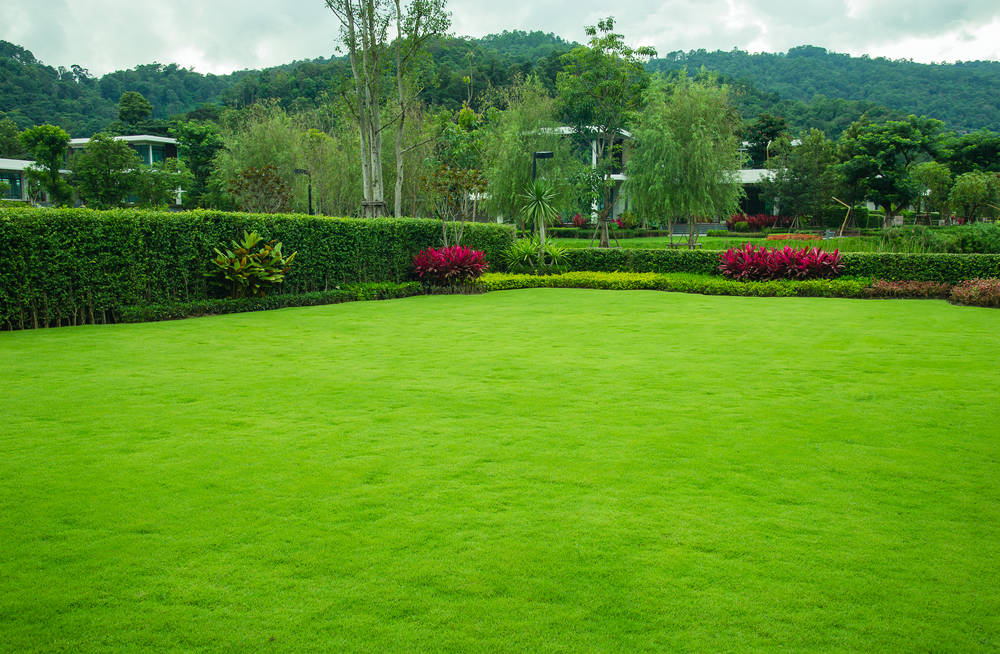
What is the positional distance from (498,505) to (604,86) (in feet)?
104

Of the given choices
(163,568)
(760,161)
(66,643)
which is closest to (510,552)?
(163,568)

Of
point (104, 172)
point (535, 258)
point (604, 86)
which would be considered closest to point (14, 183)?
point (104, 172)

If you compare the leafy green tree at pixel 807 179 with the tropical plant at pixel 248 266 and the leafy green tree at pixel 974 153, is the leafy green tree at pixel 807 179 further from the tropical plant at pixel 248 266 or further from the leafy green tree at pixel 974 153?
the tropical plant at pixel 248 266

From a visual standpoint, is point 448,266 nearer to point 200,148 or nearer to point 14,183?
point 200,148

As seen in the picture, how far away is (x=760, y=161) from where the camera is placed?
58.8m

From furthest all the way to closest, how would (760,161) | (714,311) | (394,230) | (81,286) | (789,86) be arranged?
(789,86) → (760,161) → (394,230) → (714,311) → (81,286)

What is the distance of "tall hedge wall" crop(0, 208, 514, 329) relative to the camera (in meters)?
10.9

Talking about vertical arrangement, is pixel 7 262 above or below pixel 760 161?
below

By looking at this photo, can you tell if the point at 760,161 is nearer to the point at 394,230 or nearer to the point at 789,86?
the point at 789,86

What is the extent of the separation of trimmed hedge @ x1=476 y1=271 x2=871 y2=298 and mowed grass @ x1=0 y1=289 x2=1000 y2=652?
9.42 m

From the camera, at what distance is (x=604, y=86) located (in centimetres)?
3284

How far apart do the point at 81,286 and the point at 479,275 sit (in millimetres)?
10119

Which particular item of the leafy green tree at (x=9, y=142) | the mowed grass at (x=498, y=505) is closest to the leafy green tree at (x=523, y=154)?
the mowed grass at (x=498, y=505)

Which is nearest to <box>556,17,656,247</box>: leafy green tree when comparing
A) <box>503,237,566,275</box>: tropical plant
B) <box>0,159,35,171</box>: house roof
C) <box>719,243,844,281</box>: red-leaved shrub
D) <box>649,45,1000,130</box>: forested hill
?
<box>503,237,566,275</box>: tropical plant
